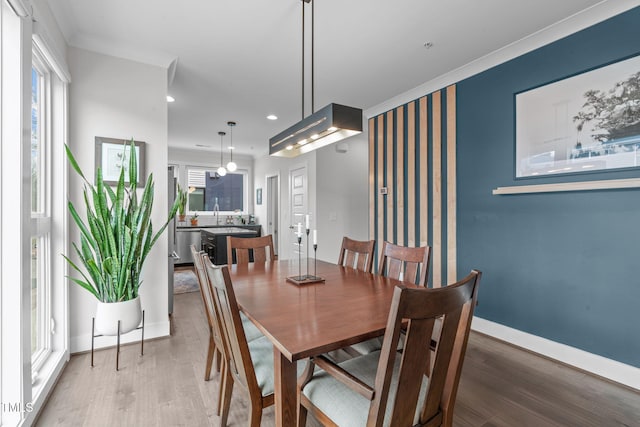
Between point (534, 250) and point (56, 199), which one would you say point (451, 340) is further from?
point (56, 199)

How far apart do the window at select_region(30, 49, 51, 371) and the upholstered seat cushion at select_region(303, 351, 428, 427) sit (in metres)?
2.16

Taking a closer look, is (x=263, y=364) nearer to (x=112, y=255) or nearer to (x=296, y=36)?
(x=112, y=255)

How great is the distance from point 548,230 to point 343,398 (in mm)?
2331

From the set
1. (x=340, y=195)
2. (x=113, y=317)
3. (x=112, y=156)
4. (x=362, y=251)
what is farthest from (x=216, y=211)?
(x=362, y=251)

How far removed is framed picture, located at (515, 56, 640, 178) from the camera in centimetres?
210

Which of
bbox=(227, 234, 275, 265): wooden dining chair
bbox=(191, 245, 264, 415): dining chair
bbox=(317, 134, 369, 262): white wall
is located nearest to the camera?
bbox=(191, 245, 264, 415): dining chair

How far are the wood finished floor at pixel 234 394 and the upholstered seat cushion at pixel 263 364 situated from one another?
1.63ft

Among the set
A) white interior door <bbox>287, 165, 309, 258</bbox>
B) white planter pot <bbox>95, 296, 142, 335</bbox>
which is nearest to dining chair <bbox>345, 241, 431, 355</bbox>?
white planter pot <bbox>95, 296, 142, 335</bbox>

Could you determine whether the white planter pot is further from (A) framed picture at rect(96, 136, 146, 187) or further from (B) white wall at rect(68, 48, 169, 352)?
(A) framed picture at rect(96, 136, 146, 187)

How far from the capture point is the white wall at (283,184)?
5.43 metres

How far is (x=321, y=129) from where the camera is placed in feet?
5.99

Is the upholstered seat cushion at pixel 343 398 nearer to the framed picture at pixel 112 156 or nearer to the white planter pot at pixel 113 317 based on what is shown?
the white planter pot at pixel 113 317

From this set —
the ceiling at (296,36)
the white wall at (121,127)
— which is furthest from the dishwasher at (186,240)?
the white wall at (121,127)

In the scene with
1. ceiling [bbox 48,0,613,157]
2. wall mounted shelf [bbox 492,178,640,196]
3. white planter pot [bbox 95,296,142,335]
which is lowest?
white planter pot [bbox 95,296,142,335]
